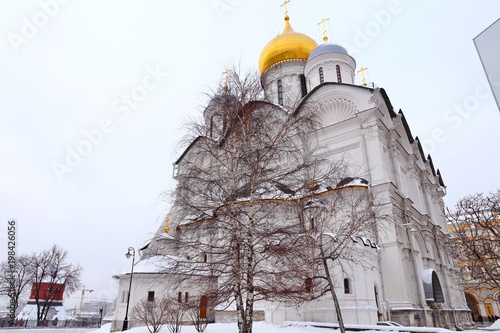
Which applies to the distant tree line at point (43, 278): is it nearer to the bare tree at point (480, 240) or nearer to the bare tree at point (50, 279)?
the bare tree at point (50, 279)

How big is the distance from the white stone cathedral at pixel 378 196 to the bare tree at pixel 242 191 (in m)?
0.78

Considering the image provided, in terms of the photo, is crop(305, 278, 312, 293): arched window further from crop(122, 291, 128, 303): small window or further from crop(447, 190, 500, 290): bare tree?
crop(122, 291, 128, 303): small window

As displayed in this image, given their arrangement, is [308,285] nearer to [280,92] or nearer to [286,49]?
[280,92]

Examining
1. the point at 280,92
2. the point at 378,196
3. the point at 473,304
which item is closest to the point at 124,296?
the point at 378,196

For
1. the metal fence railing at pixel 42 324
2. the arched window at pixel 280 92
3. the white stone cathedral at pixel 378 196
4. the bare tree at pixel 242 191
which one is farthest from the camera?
the metal fence railing at pixel 42 324

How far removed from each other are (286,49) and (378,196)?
49.1 ft

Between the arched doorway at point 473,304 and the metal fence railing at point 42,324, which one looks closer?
the metal fence railing at point 42,324

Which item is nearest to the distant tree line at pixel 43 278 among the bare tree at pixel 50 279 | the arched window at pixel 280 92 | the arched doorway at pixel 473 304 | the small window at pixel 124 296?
the bare tree at pixel 50 279

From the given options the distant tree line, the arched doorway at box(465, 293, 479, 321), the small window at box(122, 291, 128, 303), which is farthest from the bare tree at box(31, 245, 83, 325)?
the arched doorway at box(465, 293, 479, 321)

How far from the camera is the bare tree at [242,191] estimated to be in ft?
25.2

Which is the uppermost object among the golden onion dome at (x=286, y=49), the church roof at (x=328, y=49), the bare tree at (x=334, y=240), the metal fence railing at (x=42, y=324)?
the golden onion dome at (x=286, y=49)

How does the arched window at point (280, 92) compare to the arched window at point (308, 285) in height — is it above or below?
above

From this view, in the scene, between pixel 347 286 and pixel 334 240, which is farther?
pixel 347 286

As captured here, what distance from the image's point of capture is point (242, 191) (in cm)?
885
